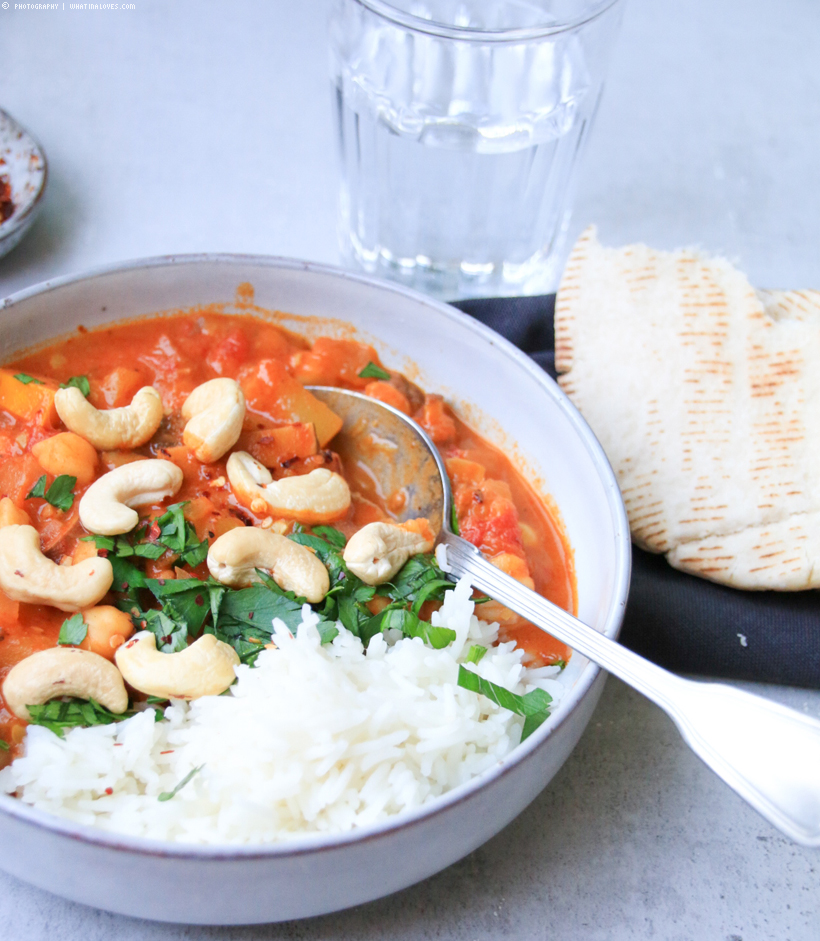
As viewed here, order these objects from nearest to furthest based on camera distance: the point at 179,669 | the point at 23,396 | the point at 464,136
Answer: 1. the point at 179,669
2. the point at 23,396
3. the point at 464,136

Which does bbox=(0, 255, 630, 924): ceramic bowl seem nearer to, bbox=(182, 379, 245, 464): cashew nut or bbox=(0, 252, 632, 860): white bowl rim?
bbox=(0, 252, 632, 860): white bowl rim

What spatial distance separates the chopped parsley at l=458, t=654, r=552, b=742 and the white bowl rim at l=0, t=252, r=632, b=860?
14 centimetres

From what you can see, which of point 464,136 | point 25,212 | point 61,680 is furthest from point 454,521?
point 25,212

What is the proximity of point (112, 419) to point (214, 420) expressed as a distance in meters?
0.23

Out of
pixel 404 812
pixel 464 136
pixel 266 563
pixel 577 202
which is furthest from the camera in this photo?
pixel 577 202

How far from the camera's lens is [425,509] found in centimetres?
223

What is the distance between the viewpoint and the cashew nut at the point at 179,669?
5.72ft

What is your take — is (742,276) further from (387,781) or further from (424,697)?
(387,781)

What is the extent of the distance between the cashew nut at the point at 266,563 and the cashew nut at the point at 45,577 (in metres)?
0.22

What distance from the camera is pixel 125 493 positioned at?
2.01 metres

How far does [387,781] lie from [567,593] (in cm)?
69

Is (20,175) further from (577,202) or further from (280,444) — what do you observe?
(577,202)

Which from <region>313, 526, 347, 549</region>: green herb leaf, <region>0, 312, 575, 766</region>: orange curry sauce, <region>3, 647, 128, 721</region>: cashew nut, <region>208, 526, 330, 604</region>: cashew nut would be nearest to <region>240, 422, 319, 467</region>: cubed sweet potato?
<region>0, 312, 575, 766</region>: orange curry sauce

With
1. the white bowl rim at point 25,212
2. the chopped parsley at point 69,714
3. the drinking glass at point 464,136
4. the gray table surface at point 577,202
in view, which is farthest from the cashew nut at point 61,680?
the drinking glass at point 464,136
